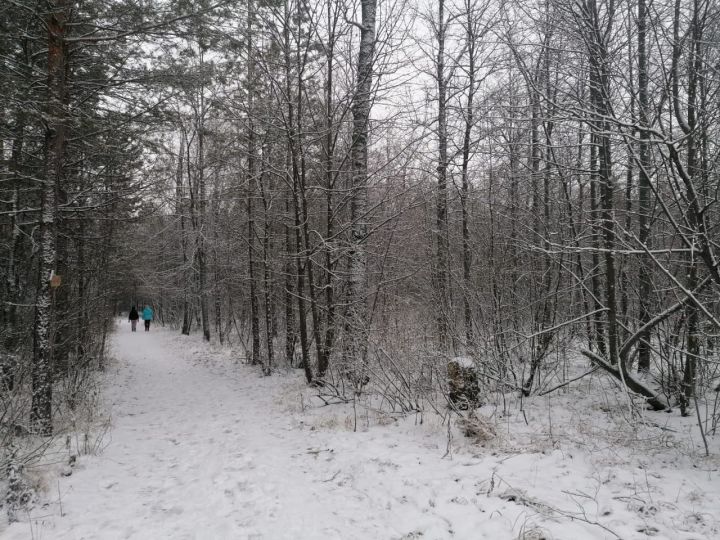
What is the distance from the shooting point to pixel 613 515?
10.8 ft

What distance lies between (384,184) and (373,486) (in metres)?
6.44

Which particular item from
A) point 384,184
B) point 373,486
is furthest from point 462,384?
point 384,184

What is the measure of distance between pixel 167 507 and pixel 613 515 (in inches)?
150

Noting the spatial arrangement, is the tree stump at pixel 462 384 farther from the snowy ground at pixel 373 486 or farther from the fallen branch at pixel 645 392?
the fallen branch at pixel 645 392

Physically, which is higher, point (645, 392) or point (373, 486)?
point (645, 392)

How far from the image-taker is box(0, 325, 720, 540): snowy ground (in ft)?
10.9

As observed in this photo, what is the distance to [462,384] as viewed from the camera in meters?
6.04

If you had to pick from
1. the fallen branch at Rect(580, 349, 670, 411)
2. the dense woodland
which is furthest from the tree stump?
the fallen branch at Rect(580, 349, 670, 411)

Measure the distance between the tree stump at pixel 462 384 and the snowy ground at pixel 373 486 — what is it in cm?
58

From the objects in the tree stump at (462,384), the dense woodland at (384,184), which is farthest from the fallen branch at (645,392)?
the tree stump at (462,384)

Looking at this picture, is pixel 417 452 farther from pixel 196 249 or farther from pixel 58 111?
pixel 196 249

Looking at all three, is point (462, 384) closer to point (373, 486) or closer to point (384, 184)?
point (373, 486)

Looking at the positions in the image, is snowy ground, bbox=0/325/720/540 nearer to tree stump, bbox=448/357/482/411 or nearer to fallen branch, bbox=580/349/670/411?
fallen branch, bbox=580/349/670/411

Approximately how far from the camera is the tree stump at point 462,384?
5.99 metres
